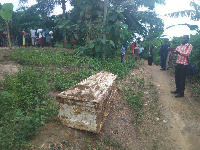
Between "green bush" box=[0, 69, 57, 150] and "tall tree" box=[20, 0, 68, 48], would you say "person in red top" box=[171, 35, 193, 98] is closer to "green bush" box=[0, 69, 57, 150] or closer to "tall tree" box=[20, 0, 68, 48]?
"green bush" box=[0, 69, 57, 150]

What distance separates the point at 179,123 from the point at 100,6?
6587 mm

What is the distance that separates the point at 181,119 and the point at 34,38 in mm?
11330

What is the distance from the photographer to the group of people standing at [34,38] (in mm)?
12544

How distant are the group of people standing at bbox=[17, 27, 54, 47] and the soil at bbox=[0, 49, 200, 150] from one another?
8185 millimetres

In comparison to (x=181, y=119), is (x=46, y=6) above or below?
above

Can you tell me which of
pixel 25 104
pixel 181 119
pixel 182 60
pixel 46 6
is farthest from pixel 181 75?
pixel 46 6

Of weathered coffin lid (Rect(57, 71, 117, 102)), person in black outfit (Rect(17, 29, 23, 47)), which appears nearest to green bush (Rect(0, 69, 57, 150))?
weathered coffin lid (Rect(57, 71, 117, 102))

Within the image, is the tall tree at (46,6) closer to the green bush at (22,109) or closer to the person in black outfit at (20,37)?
the person in black outfit at (20,37)

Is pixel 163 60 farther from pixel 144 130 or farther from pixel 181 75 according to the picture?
pixel 144 130

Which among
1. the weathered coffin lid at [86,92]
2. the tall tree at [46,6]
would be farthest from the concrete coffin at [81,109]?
the tall tree at [46,6]

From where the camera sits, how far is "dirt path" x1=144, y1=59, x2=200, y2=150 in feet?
12.2

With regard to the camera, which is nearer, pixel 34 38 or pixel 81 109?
pixel 81 109

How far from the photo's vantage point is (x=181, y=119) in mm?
4570

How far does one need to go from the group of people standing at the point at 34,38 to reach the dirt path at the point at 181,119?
944 centimetres
